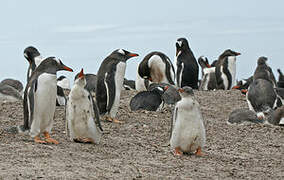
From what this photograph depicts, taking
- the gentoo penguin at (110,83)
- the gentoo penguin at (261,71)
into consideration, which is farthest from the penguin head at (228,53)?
the gentoo penguin at (110,83)

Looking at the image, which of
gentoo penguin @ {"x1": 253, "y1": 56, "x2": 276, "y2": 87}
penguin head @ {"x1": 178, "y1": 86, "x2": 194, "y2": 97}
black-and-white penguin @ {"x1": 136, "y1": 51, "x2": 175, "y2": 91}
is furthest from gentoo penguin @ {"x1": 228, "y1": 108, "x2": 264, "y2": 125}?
penguin head @ {"x1": 178, "y1": 86, "x2": 194, "y2": 97}

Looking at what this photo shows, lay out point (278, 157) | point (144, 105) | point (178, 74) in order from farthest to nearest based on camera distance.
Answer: point (178, 74) → point (144, 105) → point (278, 157)

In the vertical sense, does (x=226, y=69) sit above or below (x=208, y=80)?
above

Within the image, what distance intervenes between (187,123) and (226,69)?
463 inches

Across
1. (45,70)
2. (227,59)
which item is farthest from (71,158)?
(227,59)

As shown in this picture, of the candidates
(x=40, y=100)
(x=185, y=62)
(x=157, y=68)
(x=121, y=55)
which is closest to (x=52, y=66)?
(x=40, y=100)

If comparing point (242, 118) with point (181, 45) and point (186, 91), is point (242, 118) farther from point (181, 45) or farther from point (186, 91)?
point (181, 45)

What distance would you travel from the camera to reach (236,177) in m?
5.96

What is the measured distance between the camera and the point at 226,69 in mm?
18219

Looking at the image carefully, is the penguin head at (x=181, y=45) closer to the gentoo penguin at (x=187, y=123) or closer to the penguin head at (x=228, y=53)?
the penguin head at (x=228, y=53)

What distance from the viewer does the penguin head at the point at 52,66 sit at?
7.20 metres

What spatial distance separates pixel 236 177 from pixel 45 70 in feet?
9.25

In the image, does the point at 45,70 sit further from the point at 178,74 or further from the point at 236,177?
the point at 178,74

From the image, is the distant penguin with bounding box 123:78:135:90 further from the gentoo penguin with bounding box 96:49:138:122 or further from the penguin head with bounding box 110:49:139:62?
the gentoo penguin with bounding box 96:49:138:122
